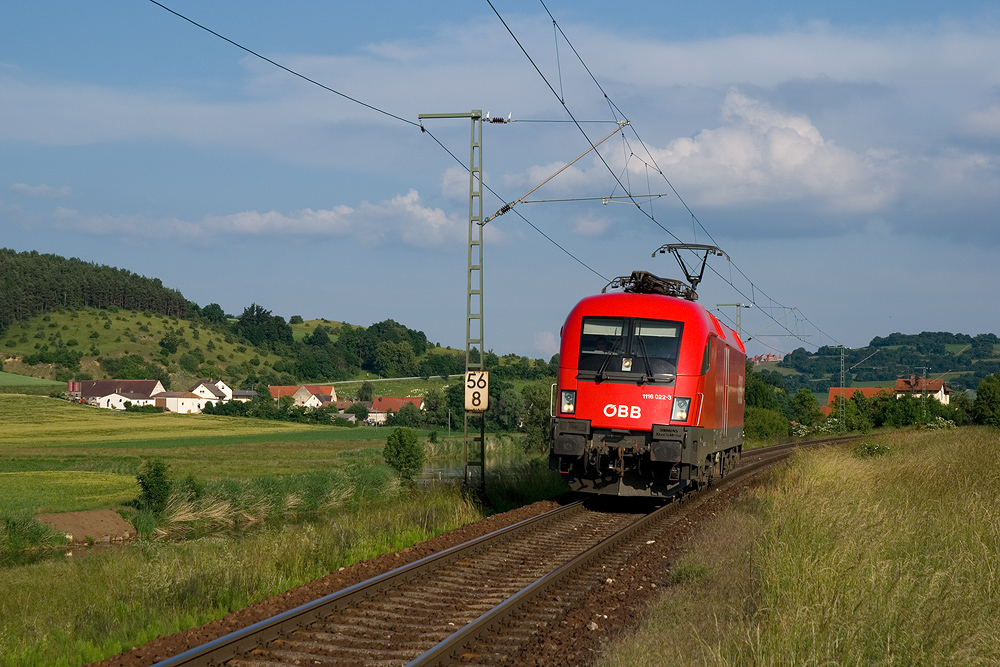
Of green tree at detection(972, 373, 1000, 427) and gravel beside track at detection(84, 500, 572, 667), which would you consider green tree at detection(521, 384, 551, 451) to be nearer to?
green tree at detection(972, 373, 1000, 427)

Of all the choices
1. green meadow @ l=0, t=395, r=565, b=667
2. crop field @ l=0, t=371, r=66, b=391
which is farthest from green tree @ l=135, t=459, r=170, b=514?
crop field @ l=0, t=371, r=66, b=391

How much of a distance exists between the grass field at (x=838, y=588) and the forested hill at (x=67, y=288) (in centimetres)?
17749

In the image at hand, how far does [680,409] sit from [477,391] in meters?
4.69

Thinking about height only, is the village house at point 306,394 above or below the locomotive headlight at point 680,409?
below

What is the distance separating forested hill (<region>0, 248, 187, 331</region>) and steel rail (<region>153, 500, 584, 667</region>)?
176 meters

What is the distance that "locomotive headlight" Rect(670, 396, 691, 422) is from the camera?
1628 cm

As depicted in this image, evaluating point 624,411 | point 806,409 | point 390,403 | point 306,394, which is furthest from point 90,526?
point 306,394

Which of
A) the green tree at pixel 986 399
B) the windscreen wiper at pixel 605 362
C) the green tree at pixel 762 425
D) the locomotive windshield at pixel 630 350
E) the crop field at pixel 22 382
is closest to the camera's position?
the locomotive windshield at pixel 630 350

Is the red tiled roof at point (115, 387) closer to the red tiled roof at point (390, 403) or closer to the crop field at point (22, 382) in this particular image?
the crop field at point (22, 382)

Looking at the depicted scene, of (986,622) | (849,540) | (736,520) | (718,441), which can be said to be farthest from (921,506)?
(986,622)

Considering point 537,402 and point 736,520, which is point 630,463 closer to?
point 736,520

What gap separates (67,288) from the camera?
176 m

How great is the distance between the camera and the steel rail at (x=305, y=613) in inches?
276

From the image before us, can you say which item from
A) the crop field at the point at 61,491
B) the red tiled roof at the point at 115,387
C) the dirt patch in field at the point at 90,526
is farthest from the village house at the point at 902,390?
the red tiled roof at the point at 115,387
